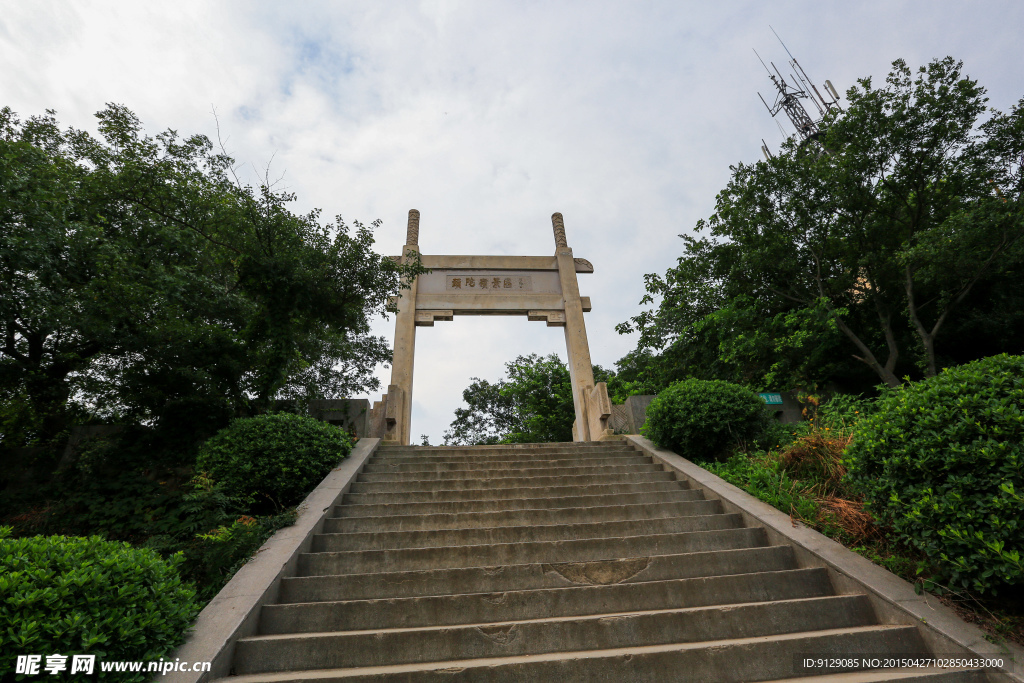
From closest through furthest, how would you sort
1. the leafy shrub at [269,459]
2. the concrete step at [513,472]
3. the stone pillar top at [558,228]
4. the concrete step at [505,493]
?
the leafy shrub at [269,459] → the concrete step at [505,493] → the concrete step at [513,472] → the stone pillar top at [558,228]

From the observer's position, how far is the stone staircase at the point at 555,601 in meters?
2.50

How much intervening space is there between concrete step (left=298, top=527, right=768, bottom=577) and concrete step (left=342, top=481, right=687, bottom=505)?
1.17 metres

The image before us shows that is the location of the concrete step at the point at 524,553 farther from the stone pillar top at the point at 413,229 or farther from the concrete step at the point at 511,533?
the stone pillar top at the point at 413,229

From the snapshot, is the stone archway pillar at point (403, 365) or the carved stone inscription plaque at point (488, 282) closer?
the stone archway pillar at point (403, 365)

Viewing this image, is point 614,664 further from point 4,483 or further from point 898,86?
point 898,86

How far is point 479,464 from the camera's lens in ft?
20.9

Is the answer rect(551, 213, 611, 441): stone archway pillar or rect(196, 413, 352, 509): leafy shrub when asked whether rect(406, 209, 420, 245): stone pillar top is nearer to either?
rect(551, 213, 611, 441): stone archway pillar

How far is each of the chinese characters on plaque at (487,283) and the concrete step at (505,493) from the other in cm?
569

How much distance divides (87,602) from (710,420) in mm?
5914

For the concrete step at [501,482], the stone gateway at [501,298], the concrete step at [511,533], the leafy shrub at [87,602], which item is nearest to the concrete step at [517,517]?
the concrete step at [511,533]

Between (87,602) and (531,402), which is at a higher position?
(531,402)

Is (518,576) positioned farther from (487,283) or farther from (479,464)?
(487,283)

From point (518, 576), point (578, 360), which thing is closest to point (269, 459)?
point (518, 576)

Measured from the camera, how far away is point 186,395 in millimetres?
6586
